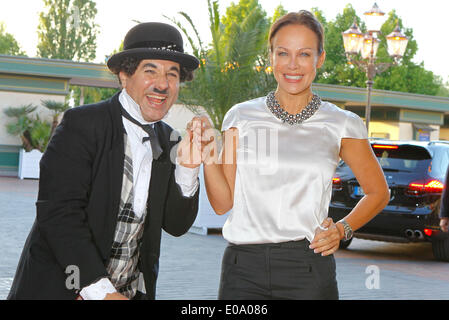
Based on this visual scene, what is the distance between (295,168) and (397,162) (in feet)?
26.4

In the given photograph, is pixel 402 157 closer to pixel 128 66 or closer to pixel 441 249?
pixel 441 249

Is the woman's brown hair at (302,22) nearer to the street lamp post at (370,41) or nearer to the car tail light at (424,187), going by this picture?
the car tail light at (424,187)

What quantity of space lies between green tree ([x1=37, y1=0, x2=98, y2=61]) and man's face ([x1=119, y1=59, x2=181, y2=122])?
194ft

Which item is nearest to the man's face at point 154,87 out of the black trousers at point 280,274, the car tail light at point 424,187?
the black trousers at point 280,274

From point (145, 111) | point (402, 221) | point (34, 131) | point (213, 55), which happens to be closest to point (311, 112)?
point (145, 111)

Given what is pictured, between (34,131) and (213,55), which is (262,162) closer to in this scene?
(213,55)

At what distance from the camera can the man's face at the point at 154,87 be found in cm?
293

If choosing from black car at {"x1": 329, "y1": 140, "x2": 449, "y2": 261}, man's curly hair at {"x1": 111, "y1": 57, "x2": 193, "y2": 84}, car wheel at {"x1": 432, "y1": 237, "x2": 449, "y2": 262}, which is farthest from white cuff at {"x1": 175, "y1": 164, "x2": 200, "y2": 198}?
car wheel at {"x1": 432, "y1": 237, "x2": 449, "y2": 262}

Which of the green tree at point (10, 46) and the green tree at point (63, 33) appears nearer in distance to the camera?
the green tree at point (63, 33)

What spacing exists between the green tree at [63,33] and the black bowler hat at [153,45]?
194 feet

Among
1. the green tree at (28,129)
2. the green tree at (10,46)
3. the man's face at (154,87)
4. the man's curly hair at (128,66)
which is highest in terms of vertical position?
the green tree at (10,46)

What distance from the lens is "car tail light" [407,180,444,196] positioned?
10.4 metres

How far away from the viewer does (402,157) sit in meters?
10.8

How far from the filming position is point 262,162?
2.98 metres
